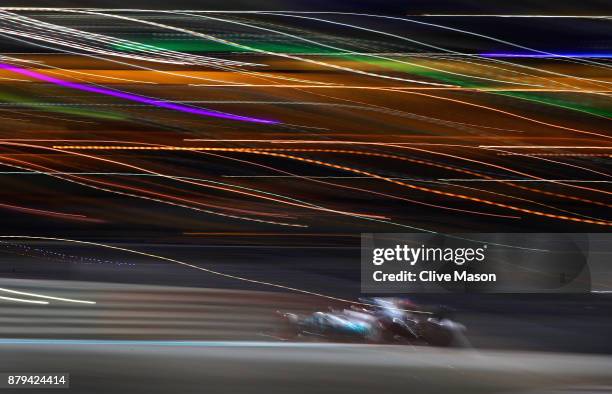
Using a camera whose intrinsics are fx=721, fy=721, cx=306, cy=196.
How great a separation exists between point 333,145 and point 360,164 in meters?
0.13

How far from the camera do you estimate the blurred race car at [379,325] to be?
279 centimetres

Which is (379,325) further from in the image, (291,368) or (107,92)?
(107,92)

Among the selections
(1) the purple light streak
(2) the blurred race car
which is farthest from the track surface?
(1) the purple light streak

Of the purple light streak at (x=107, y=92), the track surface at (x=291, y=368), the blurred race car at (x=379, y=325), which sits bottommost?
the track surface at (x=291, y=368)

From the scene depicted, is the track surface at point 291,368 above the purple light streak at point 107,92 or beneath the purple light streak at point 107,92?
beneath

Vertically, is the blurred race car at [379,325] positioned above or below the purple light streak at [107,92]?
below

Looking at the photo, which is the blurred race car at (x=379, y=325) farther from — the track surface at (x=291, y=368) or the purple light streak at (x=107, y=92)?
the purple light streak at (x=107, y=92)

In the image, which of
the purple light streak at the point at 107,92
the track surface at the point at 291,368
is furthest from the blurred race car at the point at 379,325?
the purple light streak at the point at 107,92

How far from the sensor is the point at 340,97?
2781 mm

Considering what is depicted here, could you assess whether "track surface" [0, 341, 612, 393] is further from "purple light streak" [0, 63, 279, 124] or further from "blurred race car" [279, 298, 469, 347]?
"purple light streak" [0, 63, 279, 124]

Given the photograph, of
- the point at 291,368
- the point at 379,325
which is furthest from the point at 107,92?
the point at 379,325

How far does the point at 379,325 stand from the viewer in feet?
9.24

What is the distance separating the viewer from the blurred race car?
279 cm

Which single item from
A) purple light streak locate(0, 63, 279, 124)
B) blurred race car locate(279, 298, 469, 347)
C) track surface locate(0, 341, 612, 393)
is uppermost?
purple light streak locate(0, 63, 279, 124)
